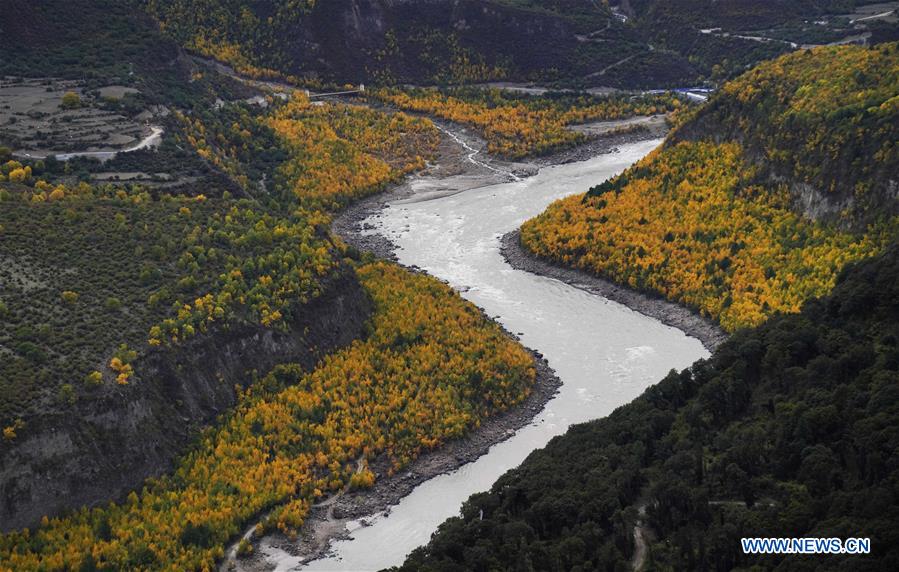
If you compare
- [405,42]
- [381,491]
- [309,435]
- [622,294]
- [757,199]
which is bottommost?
[381,491]

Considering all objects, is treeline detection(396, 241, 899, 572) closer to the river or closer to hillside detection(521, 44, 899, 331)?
the river

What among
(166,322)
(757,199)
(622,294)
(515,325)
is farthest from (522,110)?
(166,322)

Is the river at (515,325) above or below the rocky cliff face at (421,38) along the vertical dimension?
below

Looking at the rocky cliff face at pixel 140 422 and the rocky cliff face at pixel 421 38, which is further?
the rocky cliff face at pixel 421 38

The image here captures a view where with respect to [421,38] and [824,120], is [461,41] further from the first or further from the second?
[824,120]

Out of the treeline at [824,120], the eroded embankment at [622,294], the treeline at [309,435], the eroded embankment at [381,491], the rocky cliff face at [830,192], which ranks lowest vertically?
the eroded embankment at [381,491]

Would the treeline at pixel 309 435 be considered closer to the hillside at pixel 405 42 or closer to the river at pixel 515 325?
the river at pixel 515 325

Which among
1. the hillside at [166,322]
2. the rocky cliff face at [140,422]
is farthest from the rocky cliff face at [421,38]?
the rocky cliff face at [140,422]
